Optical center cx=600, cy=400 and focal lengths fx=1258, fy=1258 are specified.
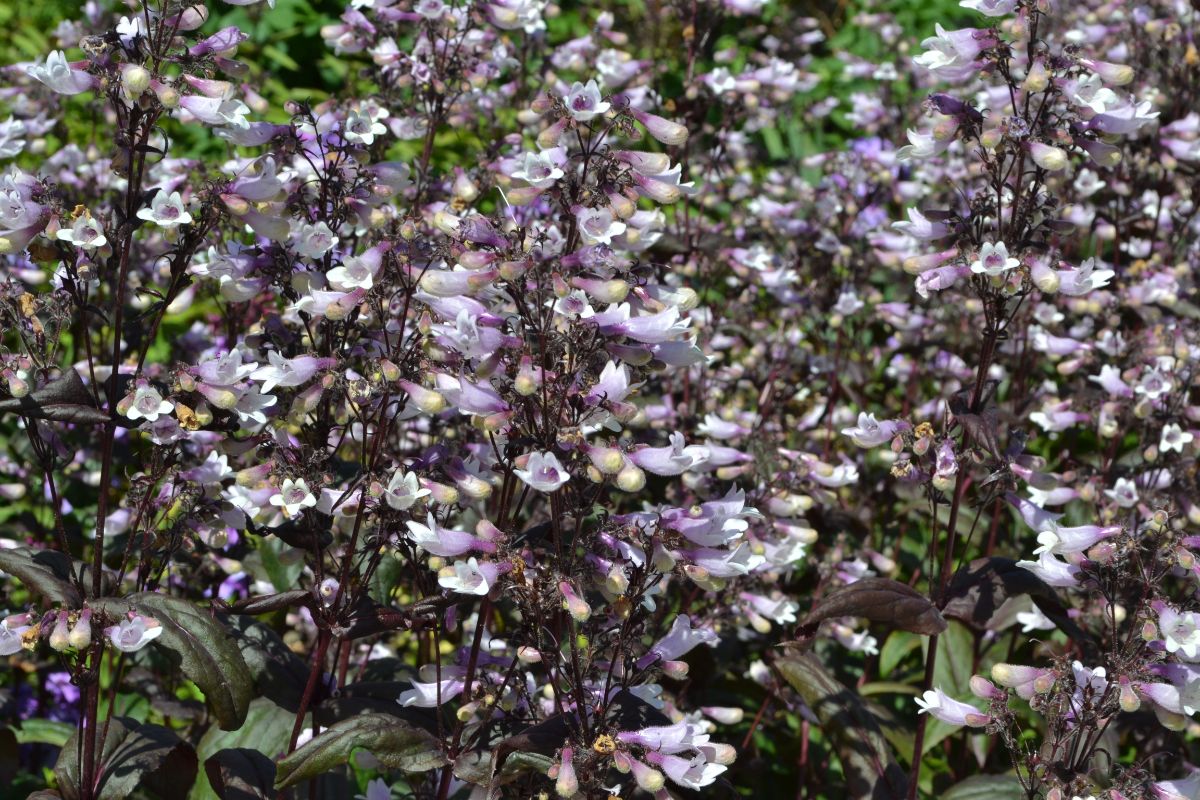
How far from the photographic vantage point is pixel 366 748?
11.5ft

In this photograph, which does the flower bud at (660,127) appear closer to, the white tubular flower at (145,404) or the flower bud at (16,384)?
the white tubular flower at (145,404)

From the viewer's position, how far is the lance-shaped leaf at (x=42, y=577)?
3.51 meters

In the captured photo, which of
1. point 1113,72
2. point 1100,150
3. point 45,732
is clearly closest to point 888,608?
point 1100,150

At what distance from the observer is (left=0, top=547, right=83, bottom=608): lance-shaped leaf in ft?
11.5

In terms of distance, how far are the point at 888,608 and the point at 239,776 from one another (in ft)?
6.73

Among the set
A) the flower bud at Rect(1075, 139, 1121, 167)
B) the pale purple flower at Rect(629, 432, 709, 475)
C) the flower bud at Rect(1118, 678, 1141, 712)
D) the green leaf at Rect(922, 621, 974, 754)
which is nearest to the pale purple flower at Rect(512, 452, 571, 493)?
the pale purple flower at Rect(629, 432, 709, 475)

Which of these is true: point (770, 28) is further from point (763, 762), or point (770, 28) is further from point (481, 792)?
point (481, 792)

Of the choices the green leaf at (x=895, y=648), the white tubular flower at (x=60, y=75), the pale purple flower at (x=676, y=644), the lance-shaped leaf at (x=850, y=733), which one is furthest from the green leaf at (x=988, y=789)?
the white tubular flower at (x=60, y=75)

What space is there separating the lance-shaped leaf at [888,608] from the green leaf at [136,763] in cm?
205

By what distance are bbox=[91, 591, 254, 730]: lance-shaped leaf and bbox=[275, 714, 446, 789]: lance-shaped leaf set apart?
0.72ft

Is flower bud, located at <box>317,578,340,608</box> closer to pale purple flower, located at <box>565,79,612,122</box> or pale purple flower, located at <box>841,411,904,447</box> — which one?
pale purple flower, located at <box>565,79,612,122</box>

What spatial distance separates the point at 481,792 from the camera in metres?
3.46

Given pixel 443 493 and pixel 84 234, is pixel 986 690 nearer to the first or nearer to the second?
pixel 443 493

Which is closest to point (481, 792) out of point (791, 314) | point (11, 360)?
point (11, 360)
